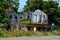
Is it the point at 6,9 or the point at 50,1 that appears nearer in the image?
the point at 6,9

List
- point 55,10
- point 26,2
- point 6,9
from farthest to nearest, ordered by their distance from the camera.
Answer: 1. point 26,2
2. point 55,10
3. point 6,9

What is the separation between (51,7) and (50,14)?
233cm

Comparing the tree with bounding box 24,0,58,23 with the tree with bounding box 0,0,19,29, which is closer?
the tree with bounding box 0,0,19,29

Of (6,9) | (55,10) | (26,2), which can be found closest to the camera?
(6,9)

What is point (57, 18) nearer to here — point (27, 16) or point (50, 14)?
point (50, 14)

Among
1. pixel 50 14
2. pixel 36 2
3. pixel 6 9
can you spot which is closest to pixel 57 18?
pixel 50 14

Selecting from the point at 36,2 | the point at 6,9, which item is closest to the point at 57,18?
the point at 36,2

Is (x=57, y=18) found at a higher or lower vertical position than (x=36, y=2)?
lower

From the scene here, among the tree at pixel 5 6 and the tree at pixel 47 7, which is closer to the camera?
the tree at pixel 5 6

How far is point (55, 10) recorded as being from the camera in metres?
59.5

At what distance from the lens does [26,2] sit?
218 feet

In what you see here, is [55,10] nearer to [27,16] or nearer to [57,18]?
[57,18]

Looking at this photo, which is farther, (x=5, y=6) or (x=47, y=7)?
(x=47, y=7)

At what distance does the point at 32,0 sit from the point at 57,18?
782cm
